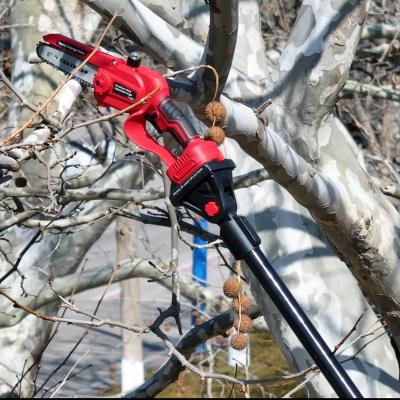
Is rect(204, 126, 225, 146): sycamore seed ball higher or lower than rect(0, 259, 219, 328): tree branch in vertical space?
lower

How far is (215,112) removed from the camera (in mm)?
2572

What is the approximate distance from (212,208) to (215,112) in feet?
1.28

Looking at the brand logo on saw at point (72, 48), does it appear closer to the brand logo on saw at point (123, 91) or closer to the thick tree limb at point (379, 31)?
the brand logo on saw at point (123, 91)

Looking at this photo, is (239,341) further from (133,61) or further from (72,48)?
(72,48)

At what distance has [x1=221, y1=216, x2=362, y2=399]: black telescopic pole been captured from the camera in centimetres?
215

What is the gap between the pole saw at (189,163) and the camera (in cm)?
217

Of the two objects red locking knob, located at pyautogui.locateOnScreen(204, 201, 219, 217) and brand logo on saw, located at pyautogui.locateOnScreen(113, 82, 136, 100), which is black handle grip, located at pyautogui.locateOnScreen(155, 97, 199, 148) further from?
red locking knob, located at pyautogui.locateOnScreen(204, 201, 219, 217)

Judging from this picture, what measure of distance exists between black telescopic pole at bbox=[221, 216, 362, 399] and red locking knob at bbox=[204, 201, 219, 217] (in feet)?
0.30

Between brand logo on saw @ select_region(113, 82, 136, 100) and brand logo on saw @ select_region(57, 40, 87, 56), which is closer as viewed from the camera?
brand logo on saw @ select_region(113, 82, 136, 100)

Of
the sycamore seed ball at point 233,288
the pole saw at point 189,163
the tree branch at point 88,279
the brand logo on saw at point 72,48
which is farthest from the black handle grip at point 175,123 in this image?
the tree branch at point 88,279

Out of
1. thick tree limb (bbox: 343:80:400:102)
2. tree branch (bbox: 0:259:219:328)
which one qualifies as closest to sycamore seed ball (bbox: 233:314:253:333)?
tree branch (bbox: 0:259:219:328)

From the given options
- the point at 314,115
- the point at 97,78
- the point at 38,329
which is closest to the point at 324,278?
the point at 314,115

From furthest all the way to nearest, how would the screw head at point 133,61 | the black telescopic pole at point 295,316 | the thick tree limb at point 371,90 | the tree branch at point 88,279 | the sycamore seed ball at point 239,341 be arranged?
the thick tree limb at point 371,90, the tree branch at point 88,279, the sycamore seed ball at point 239,341, the screw head at point 133,61, the black telescopic pole at point 295,316

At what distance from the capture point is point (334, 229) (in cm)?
331
